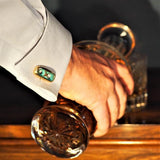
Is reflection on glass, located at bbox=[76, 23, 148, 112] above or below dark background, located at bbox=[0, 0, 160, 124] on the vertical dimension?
above

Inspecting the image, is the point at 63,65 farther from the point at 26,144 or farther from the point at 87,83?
the point at 26,144

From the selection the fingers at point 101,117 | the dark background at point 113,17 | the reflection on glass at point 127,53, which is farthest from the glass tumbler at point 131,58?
the dark background at point 113,17

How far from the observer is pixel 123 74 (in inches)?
24.5

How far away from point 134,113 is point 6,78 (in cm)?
39

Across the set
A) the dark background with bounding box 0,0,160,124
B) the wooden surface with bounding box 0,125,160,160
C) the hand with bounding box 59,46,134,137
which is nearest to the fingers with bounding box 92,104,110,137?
the hand with bounding box 59,46,134,137

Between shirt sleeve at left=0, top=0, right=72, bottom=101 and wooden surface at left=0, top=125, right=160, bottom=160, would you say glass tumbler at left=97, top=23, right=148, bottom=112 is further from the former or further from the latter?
shirt sleeve at left=0, top=0, right=72, bottom=101

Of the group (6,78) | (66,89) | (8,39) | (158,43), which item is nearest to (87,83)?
(66,89)

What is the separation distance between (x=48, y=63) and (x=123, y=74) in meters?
0.16

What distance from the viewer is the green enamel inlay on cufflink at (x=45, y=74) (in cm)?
53

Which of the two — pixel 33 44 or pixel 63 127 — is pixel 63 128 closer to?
pixel 63 127

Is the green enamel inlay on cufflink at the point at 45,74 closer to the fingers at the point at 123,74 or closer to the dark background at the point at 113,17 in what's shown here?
the fingers at the point at 123,74

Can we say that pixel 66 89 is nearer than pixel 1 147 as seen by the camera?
Yes

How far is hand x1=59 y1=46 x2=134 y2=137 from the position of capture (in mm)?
542

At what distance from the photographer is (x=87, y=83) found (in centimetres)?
55
